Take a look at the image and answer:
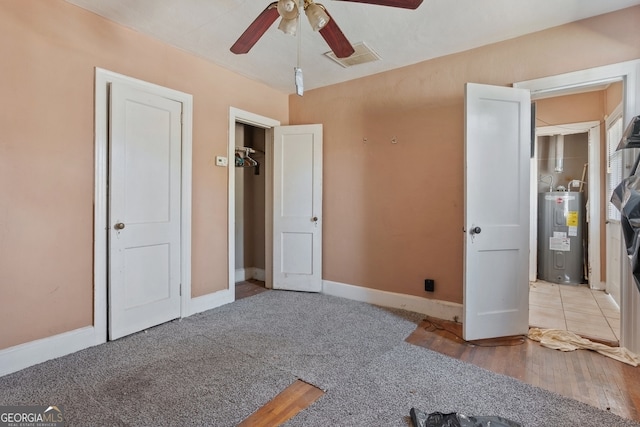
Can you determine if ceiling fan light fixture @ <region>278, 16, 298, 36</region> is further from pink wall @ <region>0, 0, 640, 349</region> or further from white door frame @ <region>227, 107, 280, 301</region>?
white door frame @ <region>227, 107, 280, 301</region>

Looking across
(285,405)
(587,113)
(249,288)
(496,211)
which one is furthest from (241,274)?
(587,113)

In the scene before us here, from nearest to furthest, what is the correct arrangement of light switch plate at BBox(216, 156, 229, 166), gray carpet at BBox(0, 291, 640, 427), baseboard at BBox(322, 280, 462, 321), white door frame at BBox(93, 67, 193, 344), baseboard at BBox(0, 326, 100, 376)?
gray carpet at BBox(0, 291, 640, 427) < baseboard at BBox(0, 326, 100, 376) < white door frame at BBox(93, 67, 193, 344) < baseboard at BBox(322, 280, 462, 321) < light switch plate at BBox(216, 156, 229, 166)

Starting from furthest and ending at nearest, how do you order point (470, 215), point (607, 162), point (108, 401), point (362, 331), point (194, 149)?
point (607, 162), point (194, 149), point (362, 331), point (470, 215), point (108, 401)

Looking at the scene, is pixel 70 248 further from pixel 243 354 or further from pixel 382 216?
pixel 382 216

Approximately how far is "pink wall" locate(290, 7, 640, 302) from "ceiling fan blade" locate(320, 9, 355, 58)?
141cm

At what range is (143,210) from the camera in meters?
2.72

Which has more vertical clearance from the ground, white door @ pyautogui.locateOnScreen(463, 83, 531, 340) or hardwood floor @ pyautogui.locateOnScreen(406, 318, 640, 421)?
white door @ pyautogui.locateOnScreen(463, 83, 531, 340)

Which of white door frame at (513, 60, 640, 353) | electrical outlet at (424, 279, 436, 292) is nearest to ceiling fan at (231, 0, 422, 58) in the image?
white door frame at (513, 60, 640, 353)

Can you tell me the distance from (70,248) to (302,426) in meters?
2.15

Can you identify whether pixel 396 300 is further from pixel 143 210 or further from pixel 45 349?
pixel 45 349

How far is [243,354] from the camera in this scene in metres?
2.30

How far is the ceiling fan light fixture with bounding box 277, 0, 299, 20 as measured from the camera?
5.37 ft

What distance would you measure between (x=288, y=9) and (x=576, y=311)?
3.94m

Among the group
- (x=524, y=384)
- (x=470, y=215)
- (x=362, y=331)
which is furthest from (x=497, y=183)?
(x=362, y=331)
